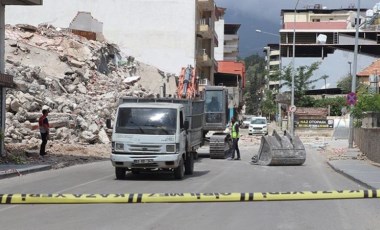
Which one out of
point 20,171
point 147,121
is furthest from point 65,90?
point 147,121

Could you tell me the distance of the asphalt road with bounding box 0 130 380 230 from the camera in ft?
31.6

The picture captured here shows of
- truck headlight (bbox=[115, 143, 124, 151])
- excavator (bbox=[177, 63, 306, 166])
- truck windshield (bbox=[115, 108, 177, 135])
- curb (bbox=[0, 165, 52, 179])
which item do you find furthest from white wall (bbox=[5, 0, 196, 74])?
truck headlight (bbox=[115, 143, 124, 151])

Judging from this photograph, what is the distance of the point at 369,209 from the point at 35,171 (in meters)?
11.6

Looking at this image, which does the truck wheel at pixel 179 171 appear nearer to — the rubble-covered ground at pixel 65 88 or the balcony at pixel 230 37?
the rubble-covered ground at pixel 65 88

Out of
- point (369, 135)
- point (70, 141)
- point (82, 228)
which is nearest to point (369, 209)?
point (82, 228)

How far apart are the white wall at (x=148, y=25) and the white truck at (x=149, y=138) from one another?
4803 cm

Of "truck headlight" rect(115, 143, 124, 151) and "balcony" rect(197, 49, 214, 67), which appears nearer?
"truck headlight" rect(115, 143, 124, 151)

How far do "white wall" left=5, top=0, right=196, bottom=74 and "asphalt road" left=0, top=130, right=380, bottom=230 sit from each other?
4840 cm

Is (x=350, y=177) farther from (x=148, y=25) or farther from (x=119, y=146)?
(x=148, y=25)

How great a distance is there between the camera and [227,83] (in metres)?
103

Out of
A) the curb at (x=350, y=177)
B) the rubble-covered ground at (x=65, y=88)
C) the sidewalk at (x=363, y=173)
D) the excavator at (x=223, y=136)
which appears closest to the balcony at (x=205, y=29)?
the rubble-covered ground at (x=65, y=88)

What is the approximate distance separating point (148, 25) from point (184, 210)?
55627 mm

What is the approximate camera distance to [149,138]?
55.5 ft

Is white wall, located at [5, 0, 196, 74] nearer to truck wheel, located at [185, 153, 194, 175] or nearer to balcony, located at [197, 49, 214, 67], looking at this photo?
balcony, located at [197, 49, 214, 67]
